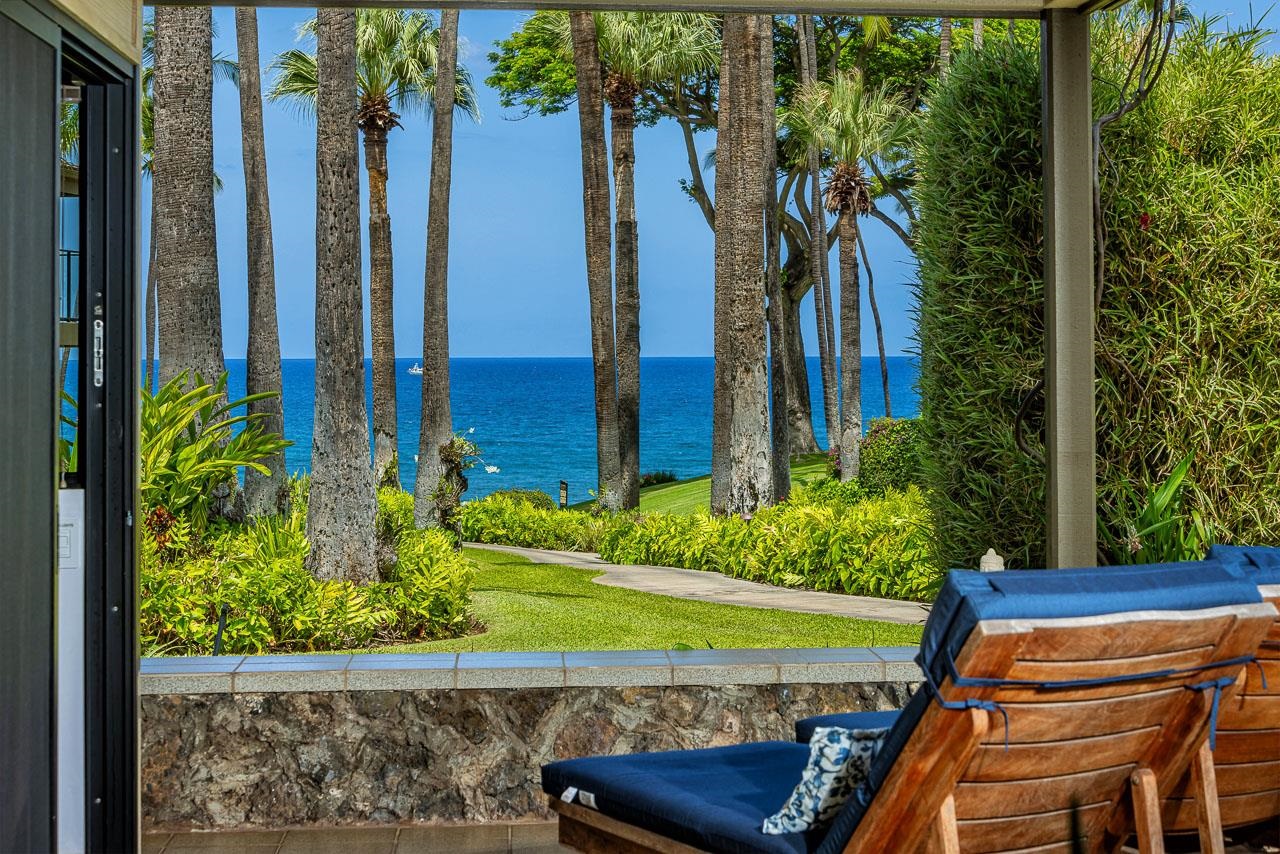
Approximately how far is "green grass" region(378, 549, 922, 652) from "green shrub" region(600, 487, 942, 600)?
2.10ft

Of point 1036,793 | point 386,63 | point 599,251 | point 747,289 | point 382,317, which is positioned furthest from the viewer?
point 386,63

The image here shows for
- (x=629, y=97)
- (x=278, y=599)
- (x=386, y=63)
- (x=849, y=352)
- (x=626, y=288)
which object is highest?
(x=386, y=63)

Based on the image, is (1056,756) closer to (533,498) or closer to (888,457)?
(888,457)

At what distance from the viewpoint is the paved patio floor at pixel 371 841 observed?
11.1 ft

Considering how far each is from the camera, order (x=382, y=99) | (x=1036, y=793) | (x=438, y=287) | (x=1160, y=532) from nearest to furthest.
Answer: (x=1036, y=793), (x=1160, y=532), (x=438, y=287), (x=382, y=99)

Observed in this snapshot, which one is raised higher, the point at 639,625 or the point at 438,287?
the point at 438,287

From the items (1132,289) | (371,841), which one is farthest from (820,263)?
(371,841)

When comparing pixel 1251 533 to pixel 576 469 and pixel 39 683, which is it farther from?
pixel 576 469

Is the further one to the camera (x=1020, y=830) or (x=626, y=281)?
(x=626, y=281)

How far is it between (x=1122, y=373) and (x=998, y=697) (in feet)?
10.2

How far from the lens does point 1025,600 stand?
1.96 m

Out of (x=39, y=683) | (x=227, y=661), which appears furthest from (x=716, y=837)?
(x=227, y=661)

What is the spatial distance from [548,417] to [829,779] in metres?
42.0

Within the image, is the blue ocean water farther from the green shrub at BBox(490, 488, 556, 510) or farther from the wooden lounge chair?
the wooden lounge chair
